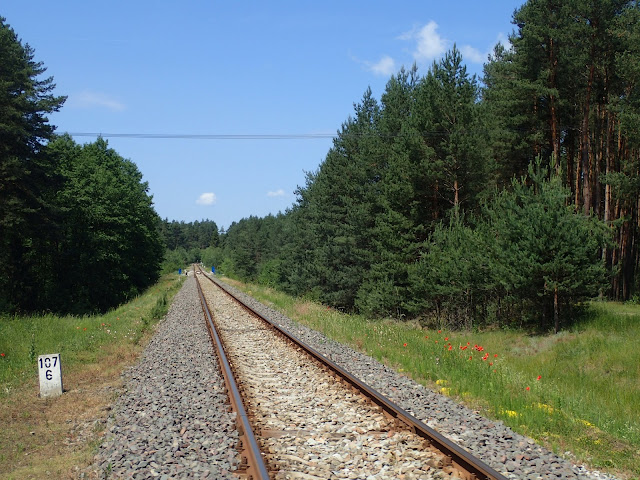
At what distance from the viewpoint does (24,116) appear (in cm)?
2716

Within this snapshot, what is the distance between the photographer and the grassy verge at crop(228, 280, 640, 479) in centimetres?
620

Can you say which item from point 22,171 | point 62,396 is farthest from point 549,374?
point 22,171

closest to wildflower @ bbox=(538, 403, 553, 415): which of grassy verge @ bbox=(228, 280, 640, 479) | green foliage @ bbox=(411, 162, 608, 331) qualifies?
grassy verge @ bbox=(228, 280, 640, 479)

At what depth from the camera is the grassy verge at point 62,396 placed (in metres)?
5.96

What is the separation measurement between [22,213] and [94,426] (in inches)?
861

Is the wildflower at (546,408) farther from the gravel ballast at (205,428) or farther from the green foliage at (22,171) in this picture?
the green foliage at (22,171)

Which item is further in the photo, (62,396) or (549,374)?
(549,374)

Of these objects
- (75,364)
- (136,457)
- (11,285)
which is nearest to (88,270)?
(11,285)

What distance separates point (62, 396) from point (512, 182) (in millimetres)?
15326

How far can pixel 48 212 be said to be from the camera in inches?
1070

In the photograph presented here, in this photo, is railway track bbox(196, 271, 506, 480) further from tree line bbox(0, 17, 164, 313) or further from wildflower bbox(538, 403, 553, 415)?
tree line bbox(0, 17, 164, 313)

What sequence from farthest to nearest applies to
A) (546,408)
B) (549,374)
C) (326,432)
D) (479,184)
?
1. (479,184)
2. (549,374)
3. (546,408)
4. (326,432)

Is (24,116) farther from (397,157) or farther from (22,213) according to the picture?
(397,157)

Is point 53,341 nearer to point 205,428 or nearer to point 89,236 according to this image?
point 205,428
